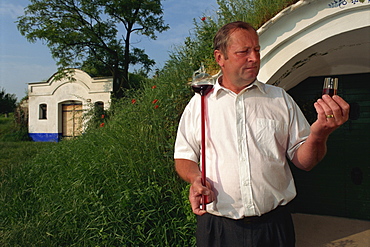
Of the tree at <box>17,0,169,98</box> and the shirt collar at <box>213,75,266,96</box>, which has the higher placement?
the tree at <box>17,0,169,98</box>

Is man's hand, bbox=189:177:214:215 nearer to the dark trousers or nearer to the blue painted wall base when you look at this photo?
the dark trousers

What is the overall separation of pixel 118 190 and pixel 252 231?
2080 millimetres

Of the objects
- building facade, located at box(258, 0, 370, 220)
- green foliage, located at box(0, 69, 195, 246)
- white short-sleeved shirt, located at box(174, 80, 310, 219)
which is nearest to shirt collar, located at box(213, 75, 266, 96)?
white short-sleeved shirt, located at box(174, 80, 310, 219)

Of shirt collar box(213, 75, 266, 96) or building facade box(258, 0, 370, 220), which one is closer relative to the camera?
shirt collar box(213, 75, 266, 96)

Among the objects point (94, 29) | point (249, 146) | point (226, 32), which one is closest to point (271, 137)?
point (249, 146)

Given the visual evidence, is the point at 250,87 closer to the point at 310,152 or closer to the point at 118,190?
the point at 310,152

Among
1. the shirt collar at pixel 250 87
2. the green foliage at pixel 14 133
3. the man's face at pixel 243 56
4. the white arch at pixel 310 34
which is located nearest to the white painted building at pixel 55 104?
the green foliage at pixel 14 133

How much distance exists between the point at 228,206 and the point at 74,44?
→ 14502 mm

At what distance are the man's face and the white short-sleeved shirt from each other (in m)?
0.09

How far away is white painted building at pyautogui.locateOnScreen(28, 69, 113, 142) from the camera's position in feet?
54.0

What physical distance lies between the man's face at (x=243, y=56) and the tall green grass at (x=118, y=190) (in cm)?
188

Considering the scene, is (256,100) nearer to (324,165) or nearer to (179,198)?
(179,198)

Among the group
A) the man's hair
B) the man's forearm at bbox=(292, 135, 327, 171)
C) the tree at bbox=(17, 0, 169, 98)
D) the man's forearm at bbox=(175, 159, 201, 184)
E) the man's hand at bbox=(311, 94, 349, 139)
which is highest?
the tree at bbox=(17, 0, 169, 98)

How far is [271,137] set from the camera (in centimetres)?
158
